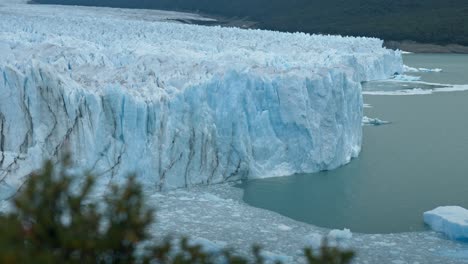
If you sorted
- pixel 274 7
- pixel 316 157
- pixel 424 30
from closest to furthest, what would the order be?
pixel 316 157 → pixel 424 30 → pixel 274 7

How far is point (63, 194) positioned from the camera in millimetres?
2053

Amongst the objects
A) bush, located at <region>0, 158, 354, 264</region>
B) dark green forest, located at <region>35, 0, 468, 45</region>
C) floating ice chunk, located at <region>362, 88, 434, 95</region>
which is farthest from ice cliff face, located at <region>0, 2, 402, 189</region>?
dark green forest, located at <region>35, 0, 468, 45</region>

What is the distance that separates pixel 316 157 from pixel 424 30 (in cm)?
2258

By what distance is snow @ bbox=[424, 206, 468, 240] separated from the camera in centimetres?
475

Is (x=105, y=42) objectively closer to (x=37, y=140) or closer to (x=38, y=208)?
(x=37, y=140)

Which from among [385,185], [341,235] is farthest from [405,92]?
[341,235]

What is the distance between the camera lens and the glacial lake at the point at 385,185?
536cm

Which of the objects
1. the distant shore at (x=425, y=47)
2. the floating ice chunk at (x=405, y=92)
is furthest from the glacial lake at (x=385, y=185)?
the distant shore at (x=425, y=47)

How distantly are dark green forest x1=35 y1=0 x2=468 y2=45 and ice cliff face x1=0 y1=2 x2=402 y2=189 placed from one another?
20.9m

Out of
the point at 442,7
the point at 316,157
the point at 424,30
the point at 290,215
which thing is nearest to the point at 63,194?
the point at 290,215

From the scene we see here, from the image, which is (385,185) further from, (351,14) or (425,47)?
(351,14)

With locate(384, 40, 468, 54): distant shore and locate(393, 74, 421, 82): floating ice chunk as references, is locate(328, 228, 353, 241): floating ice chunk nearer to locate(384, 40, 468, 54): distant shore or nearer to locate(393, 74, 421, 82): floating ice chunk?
locate(393, 74, 421, 82): floating ice chunk

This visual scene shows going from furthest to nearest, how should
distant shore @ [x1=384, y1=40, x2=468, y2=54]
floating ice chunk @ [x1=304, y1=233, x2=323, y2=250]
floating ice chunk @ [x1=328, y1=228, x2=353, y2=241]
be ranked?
1. distant shore @ [x1=384, y1=40, x2=468, y2=54]
2. floating ice chunk @ [x1=328, y1=228, x2=353, y2=241]
3. floating ice chunk @ [x1=304, y1=233, x2=323, y2=250]

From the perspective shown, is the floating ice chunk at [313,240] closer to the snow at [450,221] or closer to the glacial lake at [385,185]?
the glacial lake at [385,185]
